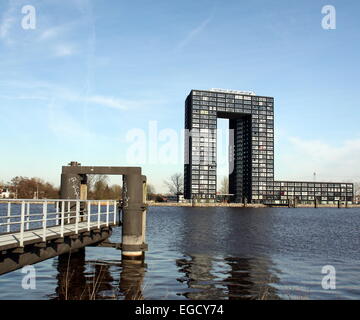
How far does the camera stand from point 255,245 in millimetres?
36938

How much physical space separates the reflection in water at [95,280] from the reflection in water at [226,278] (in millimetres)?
2503

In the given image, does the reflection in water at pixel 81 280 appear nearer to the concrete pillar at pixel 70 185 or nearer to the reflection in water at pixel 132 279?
the reflection in water at pixel 132 279

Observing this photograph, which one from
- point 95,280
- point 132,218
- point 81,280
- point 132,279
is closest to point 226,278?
point 132,279

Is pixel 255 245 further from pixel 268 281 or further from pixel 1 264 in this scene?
pixel 1 264

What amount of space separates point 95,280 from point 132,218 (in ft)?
16.6

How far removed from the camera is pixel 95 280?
19.5m

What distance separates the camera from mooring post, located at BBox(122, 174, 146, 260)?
2369cm

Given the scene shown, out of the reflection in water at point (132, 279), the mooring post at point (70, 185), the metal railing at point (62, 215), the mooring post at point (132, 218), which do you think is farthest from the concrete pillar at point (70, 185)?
the reflection in water at point (132, 279)

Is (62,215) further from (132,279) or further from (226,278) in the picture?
(226,278)

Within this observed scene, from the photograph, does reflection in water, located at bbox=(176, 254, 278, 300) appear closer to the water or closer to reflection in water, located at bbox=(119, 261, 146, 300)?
the water
